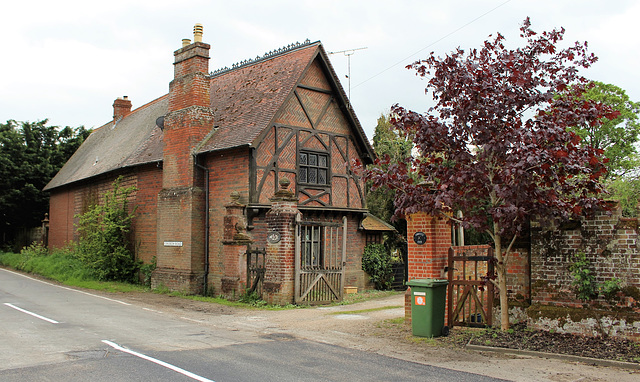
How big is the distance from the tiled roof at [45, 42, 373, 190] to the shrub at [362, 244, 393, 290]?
147 inches

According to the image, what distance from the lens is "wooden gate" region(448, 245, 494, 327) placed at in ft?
32.4

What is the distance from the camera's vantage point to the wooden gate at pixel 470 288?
989 centimetres

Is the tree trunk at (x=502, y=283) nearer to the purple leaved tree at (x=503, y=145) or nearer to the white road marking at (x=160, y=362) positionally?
the purple leaved tree at (x=503, y=145)

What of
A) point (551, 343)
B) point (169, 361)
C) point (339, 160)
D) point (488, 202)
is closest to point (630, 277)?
point (551, 343)

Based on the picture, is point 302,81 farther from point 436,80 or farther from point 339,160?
point 436,80

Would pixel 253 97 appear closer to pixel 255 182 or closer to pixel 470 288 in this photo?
pixel 255 182

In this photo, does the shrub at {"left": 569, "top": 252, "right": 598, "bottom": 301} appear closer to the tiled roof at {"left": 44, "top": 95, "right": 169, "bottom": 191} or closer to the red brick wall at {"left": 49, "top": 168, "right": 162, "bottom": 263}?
the tiled roof at {"left": 44, "top": 95, "right": 169, "bottom": 191}

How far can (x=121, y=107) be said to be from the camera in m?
33.3

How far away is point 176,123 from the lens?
19094 millimetres

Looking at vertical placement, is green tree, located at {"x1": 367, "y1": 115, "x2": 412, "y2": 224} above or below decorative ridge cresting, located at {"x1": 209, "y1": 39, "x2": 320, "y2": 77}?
below

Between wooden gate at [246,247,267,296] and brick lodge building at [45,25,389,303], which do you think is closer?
wooden gate at [246,247,267,296]

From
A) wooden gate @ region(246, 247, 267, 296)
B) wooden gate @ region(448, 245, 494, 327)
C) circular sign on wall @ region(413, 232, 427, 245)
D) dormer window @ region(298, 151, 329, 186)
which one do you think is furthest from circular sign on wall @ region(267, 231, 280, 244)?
wooden gate @ region(448, 245, 494, 327)

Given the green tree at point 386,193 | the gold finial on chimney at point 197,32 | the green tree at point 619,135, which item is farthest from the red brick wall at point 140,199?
the green tree at point 619,135

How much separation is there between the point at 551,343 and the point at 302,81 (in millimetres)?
12683
